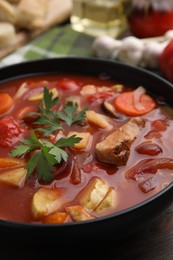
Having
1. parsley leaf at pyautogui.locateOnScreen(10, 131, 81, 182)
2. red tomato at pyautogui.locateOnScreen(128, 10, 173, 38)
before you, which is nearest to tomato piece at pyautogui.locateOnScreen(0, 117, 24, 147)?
parsley leaf at pyautogui.locateOnScreen(10, 131, 81, 182)

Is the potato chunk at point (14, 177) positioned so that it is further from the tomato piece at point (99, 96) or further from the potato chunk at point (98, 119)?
the tomato piece at point (99, 96)

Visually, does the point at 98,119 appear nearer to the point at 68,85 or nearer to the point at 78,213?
the point at 68,85

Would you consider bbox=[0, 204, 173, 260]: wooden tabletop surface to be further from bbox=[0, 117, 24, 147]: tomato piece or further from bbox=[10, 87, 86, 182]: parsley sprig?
bbox=[0, 117, 24, 147]: tomato piece

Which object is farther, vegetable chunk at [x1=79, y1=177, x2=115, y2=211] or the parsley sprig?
the parsley sprig

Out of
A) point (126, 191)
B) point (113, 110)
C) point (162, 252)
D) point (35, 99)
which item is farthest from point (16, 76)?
point (162, 252)

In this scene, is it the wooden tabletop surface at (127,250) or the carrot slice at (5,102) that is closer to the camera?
the wooden tabletop surface at (127,250)

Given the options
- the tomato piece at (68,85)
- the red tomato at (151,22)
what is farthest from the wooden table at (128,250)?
the red tomato at (151,22)
